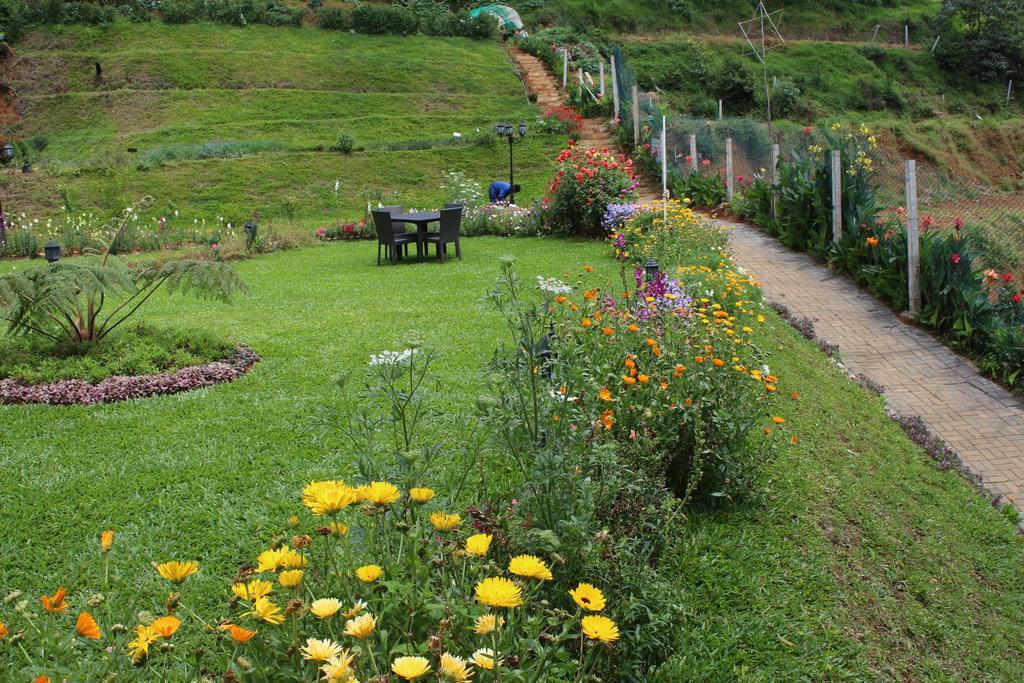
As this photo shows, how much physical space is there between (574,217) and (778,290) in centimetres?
457

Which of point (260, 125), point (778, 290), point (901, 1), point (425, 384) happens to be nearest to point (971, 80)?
point (901, 1)

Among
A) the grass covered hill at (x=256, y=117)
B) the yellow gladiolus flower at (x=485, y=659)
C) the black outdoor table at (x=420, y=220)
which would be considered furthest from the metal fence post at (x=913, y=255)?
the grass covered hill at (x=256, y=117)

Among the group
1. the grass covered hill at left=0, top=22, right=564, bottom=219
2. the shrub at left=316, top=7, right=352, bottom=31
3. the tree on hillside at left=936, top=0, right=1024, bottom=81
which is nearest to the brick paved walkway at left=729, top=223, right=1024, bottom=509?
the grass covered hill at left=0, top=22, right=564, bottom=219

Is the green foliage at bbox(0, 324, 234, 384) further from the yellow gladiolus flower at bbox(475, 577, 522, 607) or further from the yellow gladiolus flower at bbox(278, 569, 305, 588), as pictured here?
the yellow gladiolus flower at bbox(475, 577, 522, 607)

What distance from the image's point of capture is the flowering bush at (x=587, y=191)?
1309 centimetres

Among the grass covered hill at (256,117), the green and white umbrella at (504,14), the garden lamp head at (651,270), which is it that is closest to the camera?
the garden lamp head at (651,270)

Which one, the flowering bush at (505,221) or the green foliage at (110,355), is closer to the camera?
the green foliage at (110,355)

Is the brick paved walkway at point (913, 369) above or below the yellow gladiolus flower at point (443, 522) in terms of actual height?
below

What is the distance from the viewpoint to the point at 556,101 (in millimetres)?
26656

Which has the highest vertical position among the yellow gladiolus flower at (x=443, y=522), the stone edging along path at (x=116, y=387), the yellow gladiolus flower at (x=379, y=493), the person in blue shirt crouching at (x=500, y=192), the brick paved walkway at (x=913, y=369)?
the person in blue shirt crouching at (x=500, y=192)

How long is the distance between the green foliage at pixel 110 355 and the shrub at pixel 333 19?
31282mm

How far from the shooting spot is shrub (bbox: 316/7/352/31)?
Result: 33.9 meters

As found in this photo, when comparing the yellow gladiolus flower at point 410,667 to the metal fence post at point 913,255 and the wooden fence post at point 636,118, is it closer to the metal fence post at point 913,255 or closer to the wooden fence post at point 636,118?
the metal fence post at point 913,255

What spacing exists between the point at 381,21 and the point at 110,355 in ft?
104
